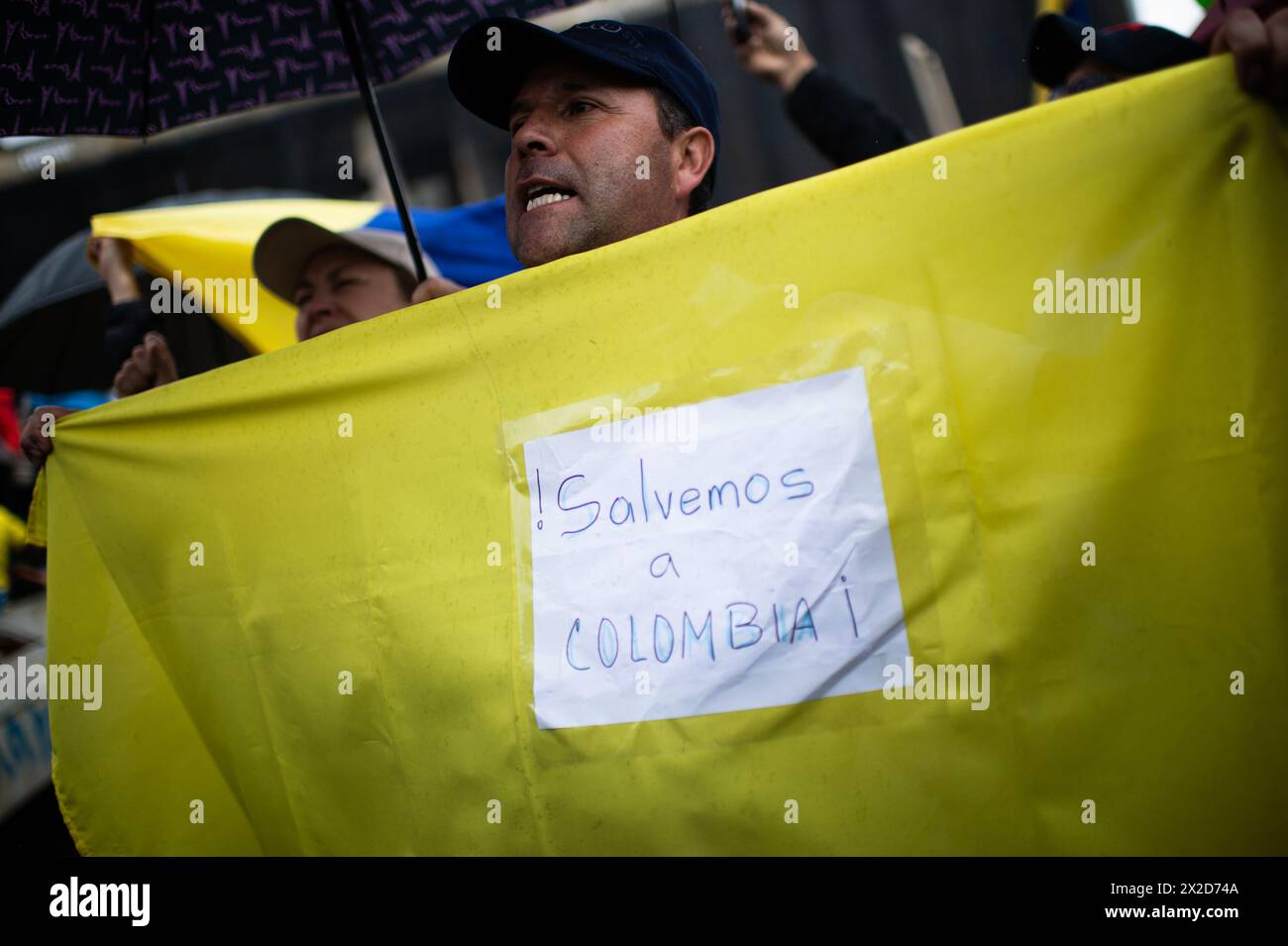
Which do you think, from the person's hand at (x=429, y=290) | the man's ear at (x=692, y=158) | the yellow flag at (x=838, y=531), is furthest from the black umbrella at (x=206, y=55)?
the yellow flag at (x=838, y=531)

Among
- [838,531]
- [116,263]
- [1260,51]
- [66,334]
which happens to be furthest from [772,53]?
[66,334]

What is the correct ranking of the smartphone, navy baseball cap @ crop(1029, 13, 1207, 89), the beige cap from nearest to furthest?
navy baseball cap @ crop(1029, 13, 1207, 89) → the smartphone → the beige cap

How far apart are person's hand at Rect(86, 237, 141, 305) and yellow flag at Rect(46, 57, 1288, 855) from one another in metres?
1.87

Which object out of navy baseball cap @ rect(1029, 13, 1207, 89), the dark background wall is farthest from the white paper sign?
the dark background wall

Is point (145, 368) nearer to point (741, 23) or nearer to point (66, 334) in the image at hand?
point (741, 23)

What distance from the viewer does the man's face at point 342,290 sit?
311cm

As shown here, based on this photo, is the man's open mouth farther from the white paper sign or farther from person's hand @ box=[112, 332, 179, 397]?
person's hand @ box=[112, 332, 179, 397]

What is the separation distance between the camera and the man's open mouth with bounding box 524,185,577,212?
6.91ft

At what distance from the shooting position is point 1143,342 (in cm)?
145

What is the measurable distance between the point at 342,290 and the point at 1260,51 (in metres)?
2.47

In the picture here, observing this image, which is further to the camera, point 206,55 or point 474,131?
point 474,131

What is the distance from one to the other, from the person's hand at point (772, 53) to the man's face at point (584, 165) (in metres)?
0.79

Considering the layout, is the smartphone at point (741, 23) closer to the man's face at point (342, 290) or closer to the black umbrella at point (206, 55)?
the black umbrella at point (206, 55)

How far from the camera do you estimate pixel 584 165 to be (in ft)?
6.93
